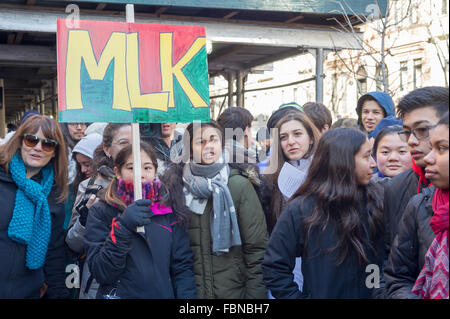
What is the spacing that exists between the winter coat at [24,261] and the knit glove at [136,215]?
86 cm

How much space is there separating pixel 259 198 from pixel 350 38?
5643mm

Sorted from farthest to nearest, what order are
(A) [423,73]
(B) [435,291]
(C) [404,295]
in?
(A) [423,73]
(C) [404,295]
(B) [435,291]

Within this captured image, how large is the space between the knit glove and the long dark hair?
81 cm

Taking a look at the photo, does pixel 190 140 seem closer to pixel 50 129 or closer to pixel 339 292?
pixel 50 129

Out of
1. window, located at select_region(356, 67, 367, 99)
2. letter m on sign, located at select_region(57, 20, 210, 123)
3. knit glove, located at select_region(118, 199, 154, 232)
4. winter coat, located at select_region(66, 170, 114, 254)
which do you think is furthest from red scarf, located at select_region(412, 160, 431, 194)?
window, located at select_region(356, 67, 367, 99)

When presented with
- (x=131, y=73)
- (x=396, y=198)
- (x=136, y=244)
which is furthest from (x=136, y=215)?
(x=396, y=198)

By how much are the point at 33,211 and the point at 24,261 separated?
317 mm

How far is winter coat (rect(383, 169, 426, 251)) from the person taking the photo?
8.84 ft

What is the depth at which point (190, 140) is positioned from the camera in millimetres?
3543

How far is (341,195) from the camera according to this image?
2650 millimetres

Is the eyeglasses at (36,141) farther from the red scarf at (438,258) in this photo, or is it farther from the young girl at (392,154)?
the red scarf at (438,258)

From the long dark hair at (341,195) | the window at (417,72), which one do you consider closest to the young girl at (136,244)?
the long dark hair at (341,195)

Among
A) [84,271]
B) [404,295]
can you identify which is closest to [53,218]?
[84,271]

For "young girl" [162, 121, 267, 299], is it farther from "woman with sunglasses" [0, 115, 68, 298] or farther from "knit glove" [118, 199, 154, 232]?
"woman with sunglasses" [0, 115, 68, 298]
